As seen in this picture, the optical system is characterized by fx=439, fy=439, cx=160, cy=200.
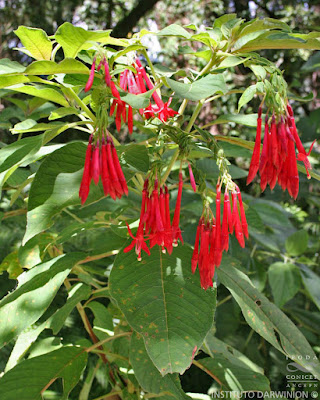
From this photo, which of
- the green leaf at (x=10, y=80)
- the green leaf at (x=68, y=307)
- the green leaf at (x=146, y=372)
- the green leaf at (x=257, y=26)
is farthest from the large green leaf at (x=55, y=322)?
the green leaf at (x=257, y=26)

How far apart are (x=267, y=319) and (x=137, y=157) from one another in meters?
0.31

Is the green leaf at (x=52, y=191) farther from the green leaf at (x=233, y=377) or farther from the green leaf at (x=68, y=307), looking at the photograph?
the green leaf at (x=233, y=377)

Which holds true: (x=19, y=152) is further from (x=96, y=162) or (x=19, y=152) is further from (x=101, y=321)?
(x=101, y=321)

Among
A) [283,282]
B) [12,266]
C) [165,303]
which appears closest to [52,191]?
[165,303]

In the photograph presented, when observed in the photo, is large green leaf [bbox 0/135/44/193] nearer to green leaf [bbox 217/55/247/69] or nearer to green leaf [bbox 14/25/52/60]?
green leaf [bbox 14/25/52/60]

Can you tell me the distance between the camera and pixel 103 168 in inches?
19.2

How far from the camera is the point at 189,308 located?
0.56 metres

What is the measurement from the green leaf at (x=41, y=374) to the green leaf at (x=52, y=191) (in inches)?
11.0

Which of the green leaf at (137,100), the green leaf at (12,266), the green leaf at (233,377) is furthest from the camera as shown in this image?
the green leaf at (12,266)

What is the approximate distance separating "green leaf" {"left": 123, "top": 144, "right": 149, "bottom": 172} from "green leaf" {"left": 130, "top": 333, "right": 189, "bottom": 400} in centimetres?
25

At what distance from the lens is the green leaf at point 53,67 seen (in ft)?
1.57

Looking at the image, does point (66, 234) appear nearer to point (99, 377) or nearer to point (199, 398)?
point (199, 398)

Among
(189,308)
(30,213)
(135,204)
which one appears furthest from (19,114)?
(189,308)

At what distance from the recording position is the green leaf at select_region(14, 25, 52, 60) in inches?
19.7
